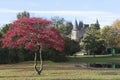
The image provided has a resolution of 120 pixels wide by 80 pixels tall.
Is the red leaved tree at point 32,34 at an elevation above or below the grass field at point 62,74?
above

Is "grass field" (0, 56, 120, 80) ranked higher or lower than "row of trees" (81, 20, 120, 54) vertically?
lower

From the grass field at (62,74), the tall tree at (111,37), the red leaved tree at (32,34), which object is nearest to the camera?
the grass field at (62,74)

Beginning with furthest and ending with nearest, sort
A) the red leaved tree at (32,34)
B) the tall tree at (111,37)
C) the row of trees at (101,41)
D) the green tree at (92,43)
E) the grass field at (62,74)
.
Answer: the tall tree at (111,37) < the row of trees at (101,41) < the green tree at (92,43) < the red leaved tree at (32,34) < the grass field at (62,74)

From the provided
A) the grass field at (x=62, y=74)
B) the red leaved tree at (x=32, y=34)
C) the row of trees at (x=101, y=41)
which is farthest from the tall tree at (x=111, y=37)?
the red leaved tree at (x=32, y=34)

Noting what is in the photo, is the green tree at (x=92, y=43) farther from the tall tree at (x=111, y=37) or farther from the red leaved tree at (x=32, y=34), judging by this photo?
the red leaved tree at (x=32, y=34)

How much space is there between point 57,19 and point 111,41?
21772mm

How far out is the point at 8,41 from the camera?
29016 millimetres

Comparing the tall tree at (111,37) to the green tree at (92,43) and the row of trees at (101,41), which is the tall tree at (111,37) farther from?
the green tree at (92,43)

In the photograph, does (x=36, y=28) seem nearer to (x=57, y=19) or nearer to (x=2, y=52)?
(x=2, y=52)

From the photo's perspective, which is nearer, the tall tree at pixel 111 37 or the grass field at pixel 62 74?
the grass field at pixel 62 74

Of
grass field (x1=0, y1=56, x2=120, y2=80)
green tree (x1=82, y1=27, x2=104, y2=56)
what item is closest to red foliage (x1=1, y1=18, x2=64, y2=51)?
grass field (x1=0, y1=56, x2=120, y2=80)

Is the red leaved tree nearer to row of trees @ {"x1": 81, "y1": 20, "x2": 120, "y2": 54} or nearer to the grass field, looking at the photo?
the grass field

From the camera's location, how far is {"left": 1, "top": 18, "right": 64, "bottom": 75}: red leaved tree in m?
28.0

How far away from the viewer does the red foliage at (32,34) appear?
92.0ft
